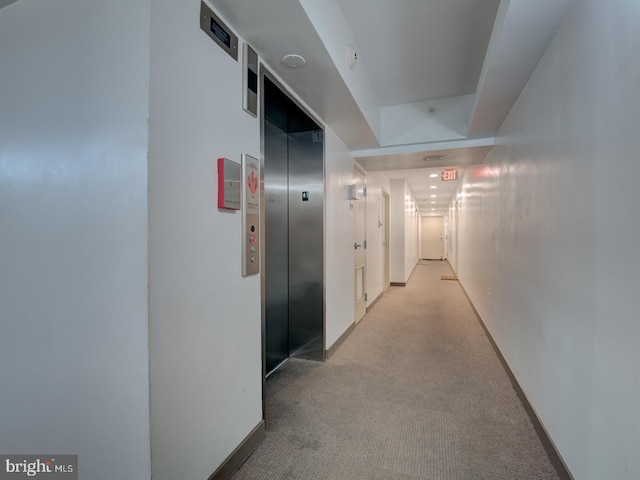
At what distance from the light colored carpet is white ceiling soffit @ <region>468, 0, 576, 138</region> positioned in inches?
95.5

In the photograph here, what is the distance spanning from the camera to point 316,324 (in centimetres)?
309

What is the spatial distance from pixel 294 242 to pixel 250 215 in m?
1.42

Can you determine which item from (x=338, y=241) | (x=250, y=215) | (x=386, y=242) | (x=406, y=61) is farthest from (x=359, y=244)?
(x=386, y=242)

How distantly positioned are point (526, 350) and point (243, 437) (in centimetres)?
211

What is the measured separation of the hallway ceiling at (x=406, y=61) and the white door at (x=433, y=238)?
1259 cm

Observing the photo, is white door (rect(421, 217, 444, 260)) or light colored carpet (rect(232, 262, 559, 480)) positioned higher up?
white door (rect(421, 217, 444, 260))

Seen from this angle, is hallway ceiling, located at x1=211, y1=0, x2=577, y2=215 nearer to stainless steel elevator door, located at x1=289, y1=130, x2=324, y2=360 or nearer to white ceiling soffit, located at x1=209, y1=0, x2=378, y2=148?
white ceiling soffit, located at x1=209, y1=0, x2=378, y2=148

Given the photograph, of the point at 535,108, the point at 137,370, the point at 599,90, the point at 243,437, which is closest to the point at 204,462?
the point at 243,437

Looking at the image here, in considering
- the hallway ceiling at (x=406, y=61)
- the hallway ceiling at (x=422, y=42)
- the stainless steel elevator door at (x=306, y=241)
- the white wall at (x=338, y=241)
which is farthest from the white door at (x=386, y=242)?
the stainless steel elevator door at (x=306, y=241)

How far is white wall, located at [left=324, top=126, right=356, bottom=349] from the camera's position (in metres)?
3.11

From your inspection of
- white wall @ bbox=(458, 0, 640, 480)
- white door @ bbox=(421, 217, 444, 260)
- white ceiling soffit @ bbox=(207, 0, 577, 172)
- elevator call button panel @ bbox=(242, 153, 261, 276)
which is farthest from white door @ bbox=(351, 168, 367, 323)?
white door @ bbox=(421, 217, 444, 260)

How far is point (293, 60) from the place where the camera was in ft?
6.26

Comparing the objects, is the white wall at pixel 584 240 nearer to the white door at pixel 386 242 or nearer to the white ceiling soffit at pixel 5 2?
the white ceiling soffit at pixel 5 2

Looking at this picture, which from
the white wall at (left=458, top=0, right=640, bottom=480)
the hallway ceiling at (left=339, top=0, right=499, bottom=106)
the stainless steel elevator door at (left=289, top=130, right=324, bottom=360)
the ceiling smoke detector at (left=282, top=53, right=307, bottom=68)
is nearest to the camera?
the white wall at (left=458, top=0, right=640, bottom=480)
